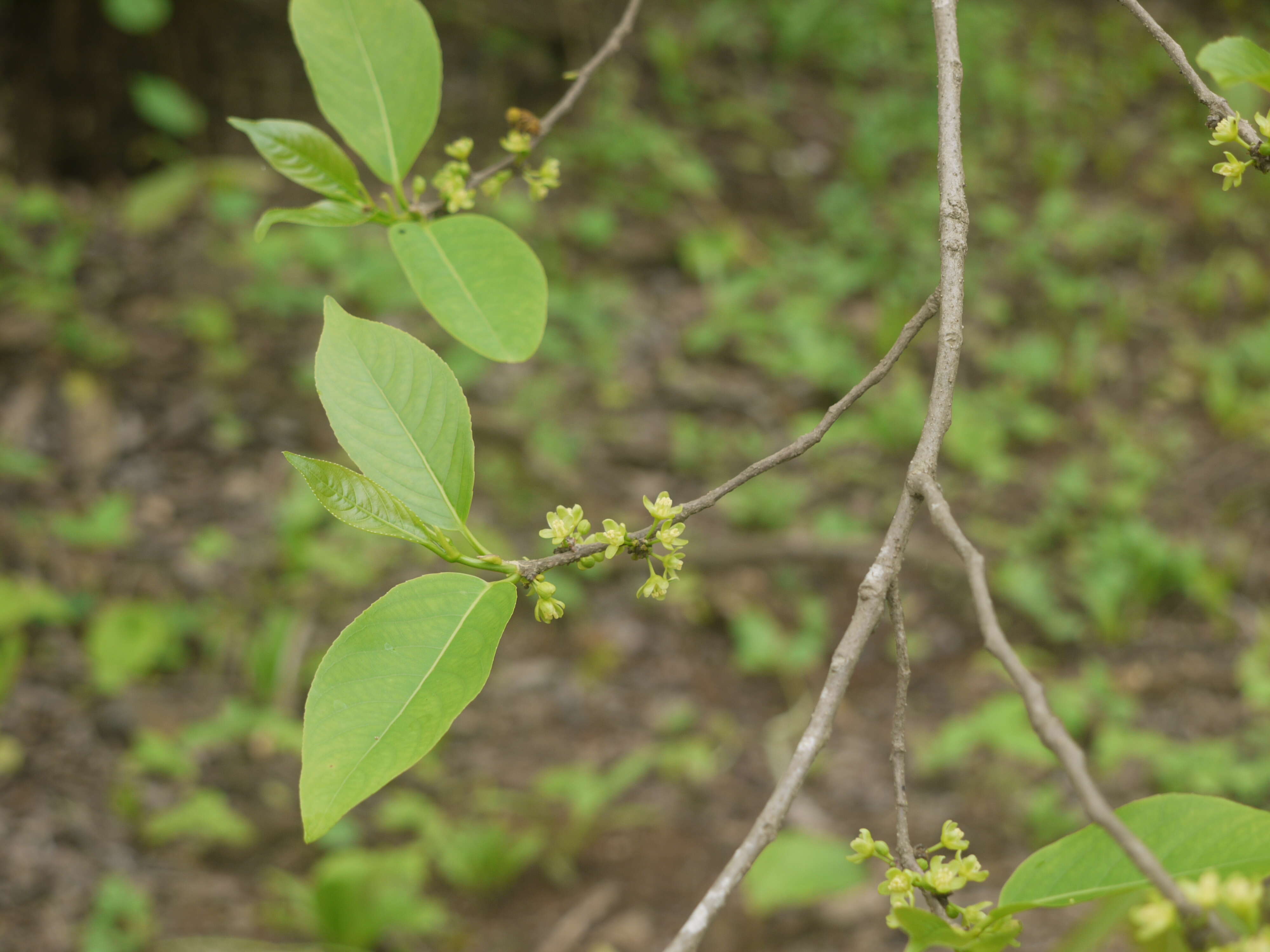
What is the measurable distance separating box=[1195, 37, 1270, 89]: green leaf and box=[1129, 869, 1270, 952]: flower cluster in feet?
1.85

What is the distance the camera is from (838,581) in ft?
11.3

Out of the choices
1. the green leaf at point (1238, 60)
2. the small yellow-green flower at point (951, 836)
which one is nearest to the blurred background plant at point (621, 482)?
the small yellow-green flower at point (951, 836)

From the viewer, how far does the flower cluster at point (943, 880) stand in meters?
0.61

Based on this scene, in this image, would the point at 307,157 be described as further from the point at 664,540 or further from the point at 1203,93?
the point at 1203,93

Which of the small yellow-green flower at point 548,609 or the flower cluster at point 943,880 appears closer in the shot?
the flower cluster at point 943,880

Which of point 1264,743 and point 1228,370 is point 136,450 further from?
point 1228,370

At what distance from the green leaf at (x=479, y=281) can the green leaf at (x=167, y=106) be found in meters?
3.58

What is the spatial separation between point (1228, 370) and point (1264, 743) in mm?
2140

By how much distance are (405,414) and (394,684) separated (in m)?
0.25

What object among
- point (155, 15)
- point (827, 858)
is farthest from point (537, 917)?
point (155, 15)

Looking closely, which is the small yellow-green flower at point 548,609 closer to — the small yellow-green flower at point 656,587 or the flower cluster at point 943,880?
the small yellow-green flower at point 656,587

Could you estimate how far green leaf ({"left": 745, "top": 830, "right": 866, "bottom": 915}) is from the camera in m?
2.15

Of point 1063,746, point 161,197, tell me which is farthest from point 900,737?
point 161,197

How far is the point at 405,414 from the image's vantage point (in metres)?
0.82
